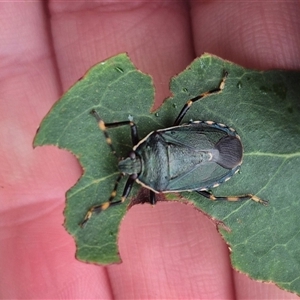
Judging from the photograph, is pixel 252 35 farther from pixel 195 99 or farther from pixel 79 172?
pixel 79 172

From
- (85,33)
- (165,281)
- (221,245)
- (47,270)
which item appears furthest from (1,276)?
(85,33)

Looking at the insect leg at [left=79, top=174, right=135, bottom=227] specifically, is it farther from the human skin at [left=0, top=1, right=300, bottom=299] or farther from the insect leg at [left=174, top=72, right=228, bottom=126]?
the human skin at [left=0, top=1, right=300, bottom=299]

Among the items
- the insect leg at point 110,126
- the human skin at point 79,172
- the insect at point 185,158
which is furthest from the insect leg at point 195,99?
the human skin at point 79,172

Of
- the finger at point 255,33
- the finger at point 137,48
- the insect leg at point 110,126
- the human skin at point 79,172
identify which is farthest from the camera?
the finger at point 137,48

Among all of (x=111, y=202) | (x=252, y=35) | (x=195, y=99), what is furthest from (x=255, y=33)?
(x=111, y=202)

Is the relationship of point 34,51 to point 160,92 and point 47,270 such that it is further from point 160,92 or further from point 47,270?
point 47,270

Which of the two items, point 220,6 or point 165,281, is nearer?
point 220,6

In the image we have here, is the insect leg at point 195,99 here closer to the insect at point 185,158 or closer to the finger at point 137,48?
the insect at point 185,158
